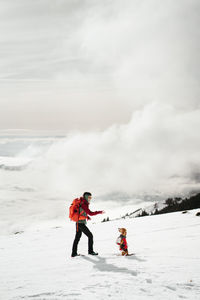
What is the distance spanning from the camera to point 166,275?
20.5 ft

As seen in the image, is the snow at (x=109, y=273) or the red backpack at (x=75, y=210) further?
the red backpack at (x=75, y=210)

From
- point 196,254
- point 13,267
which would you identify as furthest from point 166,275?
point 13,267

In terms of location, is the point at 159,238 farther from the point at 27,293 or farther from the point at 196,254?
the point at 27,293

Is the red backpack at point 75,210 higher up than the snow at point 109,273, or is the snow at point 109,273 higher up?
the red backpack at point 75,210

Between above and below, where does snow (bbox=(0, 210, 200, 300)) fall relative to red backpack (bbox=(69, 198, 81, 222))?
below

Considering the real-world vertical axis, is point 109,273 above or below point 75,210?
below

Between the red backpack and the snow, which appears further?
the red backpack

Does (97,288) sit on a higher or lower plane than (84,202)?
lower

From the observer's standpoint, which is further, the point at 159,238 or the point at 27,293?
the point at 159,238

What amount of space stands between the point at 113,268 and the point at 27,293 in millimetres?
2527

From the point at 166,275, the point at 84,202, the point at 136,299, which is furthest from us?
the point at 84,202

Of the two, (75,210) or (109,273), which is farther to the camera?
(75,210)

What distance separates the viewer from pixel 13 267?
852 centimetres

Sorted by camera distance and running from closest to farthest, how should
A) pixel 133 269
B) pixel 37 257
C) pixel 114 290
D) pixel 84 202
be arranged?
pixel 114 290
pixel 133 269
pixel 84 202
pixel 37 257
